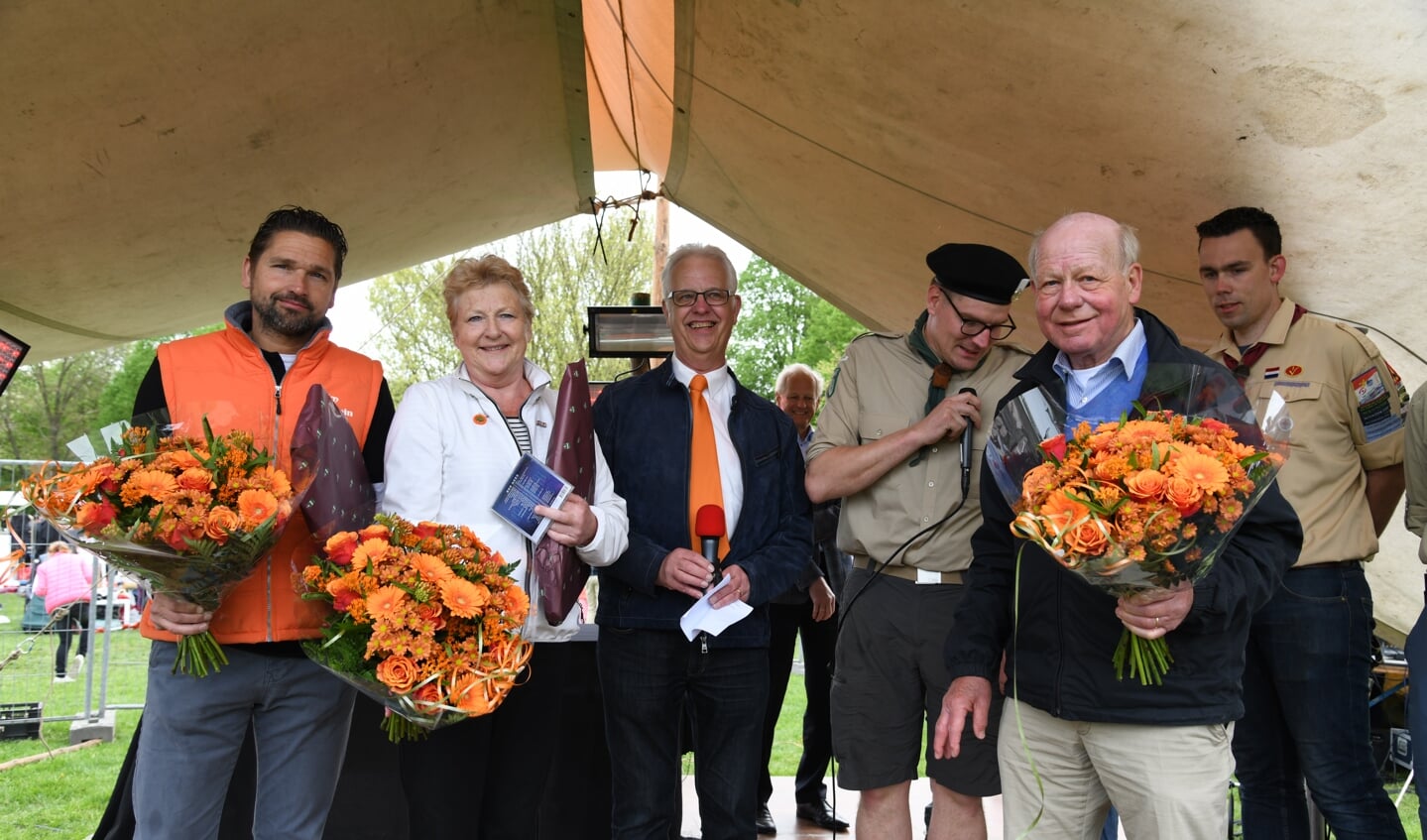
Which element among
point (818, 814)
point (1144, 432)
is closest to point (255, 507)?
point (1144, 432)

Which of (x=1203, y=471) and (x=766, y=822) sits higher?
(x=1203, y=471)

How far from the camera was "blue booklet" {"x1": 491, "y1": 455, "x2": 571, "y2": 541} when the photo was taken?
2.47 metres

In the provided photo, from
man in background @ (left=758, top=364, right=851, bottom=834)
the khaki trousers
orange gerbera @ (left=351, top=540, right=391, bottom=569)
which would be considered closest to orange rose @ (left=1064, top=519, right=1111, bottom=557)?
the khaki trousers

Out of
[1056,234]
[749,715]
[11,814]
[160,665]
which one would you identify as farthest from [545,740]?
[11,814]

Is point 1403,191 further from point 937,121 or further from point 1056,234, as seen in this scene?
point 937,121

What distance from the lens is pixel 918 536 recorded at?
9.30 feet

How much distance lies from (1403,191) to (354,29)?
314 cm

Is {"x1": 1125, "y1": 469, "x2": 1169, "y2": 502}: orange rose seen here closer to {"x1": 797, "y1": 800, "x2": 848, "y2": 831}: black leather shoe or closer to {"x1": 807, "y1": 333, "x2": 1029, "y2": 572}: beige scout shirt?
{"x1": 807, "y1": 333, "x2": 1029, "y2": 572}: beige scout shirt

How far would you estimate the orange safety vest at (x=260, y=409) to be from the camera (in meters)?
2.40

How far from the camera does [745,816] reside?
2826 millimetres

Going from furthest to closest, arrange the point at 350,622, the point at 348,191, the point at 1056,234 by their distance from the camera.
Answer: the point at 348,191 < the point at 1056,234 < the point at 350,622

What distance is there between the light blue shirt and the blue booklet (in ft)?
3.72

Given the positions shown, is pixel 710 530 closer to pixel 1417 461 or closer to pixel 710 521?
pixel 710 521

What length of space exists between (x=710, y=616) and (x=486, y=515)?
63 cm
